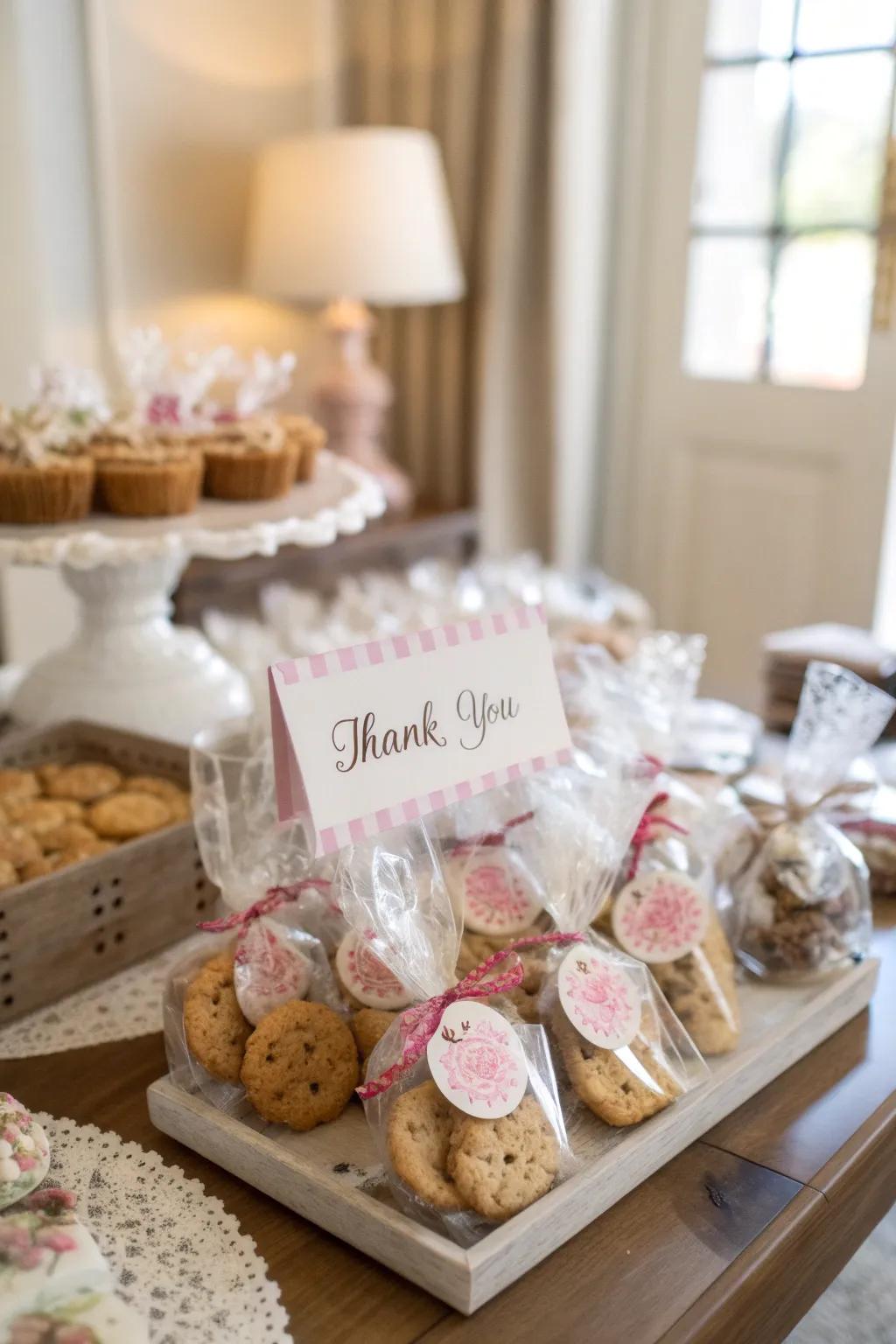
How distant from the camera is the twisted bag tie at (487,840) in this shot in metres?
0.94

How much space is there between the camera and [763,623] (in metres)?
3.16

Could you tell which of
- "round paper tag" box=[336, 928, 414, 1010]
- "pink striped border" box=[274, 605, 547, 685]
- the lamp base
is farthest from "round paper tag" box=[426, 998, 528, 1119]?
the lamp base

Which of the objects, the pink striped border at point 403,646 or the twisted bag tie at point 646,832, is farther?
the twisted bag tie at point 646,832

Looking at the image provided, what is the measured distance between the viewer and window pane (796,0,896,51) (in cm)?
267

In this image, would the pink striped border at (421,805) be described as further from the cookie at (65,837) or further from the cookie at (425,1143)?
the cookie at (65,837)

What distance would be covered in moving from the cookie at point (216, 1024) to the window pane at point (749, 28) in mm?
2693

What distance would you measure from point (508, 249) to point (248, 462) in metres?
1.75

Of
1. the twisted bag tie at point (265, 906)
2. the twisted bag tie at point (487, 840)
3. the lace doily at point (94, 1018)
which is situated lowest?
the lace doily at point (94, 1018)

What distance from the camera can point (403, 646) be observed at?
854mm

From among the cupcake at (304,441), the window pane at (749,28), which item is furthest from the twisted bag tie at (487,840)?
the window pane at (749,28)

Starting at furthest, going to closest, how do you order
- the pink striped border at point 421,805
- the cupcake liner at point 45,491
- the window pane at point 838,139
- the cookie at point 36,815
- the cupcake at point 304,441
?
the window pane at point 838,139
the cupcake at point 304,441
the cupcake liner at point 45,491
the cookie at point 36,815
the pink striped border at point 421,805

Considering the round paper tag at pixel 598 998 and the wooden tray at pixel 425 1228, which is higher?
the round paper tag at pixel 598 998

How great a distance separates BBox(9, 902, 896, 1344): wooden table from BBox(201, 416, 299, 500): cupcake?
739 mm

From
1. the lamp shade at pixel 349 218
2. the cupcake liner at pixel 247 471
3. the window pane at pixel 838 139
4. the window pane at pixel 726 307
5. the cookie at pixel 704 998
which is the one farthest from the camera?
the window pane at pixel 726 307
